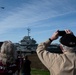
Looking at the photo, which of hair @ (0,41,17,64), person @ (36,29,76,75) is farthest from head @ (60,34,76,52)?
hair @ (0,41,17,64)

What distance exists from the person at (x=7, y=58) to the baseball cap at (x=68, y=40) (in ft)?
6.10

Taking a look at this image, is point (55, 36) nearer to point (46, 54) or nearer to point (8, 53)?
point (46, 54)

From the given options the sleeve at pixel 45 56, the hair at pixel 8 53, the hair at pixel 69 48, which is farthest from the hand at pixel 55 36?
the hair at pixel 8 53

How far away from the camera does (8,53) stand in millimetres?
6977

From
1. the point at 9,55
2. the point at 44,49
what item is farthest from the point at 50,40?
the point at 9,55

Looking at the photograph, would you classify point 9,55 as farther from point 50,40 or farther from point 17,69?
point 50,40

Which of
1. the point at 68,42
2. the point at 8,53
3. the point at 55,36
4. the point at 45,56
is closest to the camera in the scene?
the point at 68,42

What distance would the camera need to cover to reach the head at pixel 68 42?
5289 mm

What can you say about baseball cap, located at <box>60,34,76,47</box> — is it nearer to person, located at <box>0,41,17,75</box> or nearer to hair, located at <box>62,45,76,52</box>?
hair, located at <box>62,45,76,52</box>

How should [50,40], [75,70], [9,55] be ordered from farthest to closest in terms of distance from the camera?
1. [9,55]
2. [50,40]
3. [75,70]

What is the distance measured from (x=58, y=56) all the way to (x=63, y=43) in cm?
20

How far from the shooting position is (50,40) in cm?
566

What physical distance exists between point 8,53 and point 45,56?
1687 millimetres

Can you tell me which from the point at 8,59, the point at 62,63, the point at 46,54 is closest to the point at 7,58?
the point at 8,59
